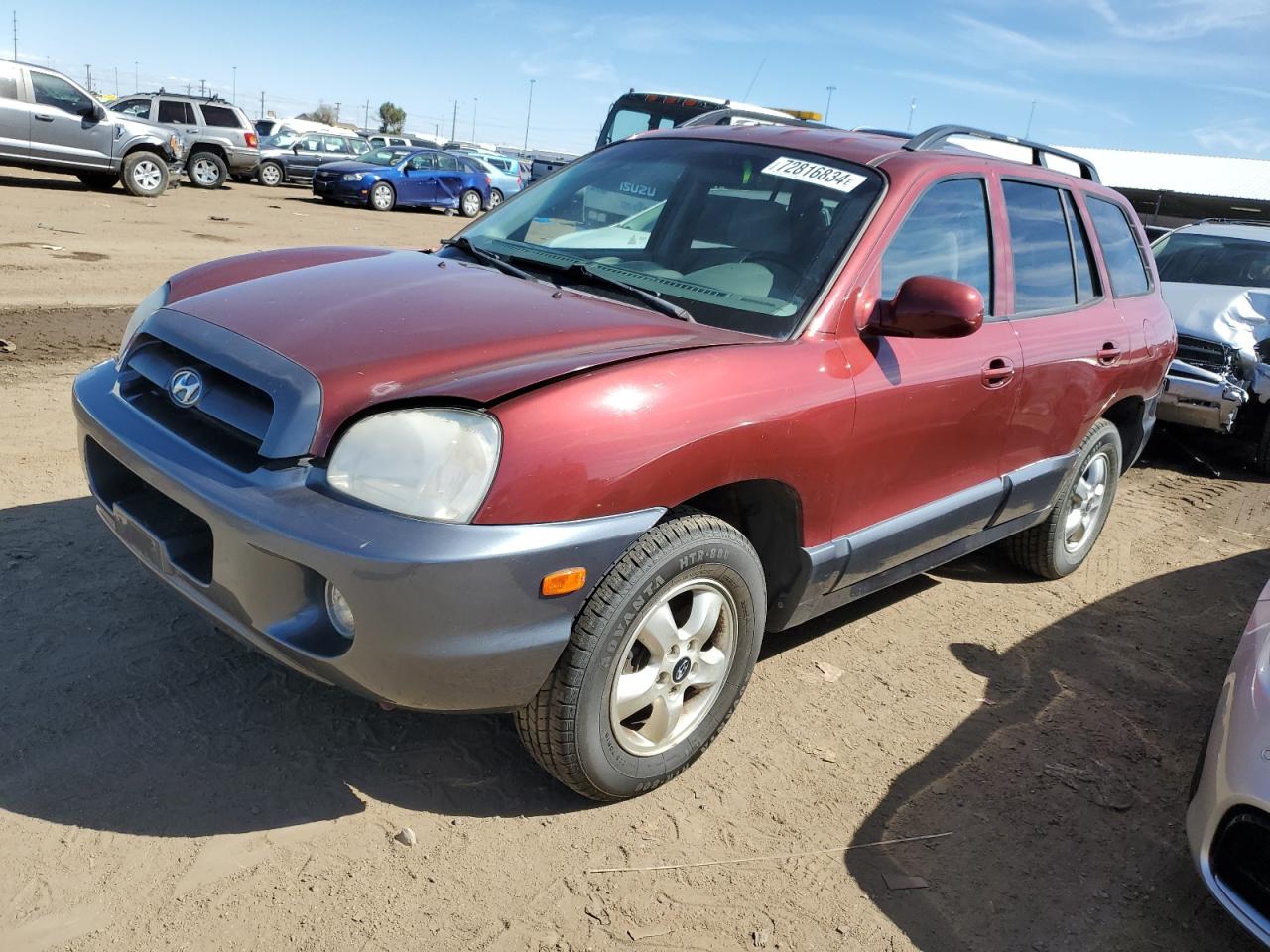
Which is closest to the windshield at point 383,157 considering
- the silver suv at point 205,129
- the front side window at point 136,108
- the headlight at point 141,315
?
the silver suv at point 205,129

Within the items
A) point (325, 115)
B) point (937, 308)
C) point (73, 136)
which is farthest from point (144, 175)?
point (325, 115)

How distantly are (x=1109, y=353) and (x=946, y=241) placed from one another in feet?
4.31

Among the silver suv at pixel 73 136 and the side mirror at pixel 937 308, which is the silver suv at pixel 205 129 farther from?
the side mirror at pixel 937 308

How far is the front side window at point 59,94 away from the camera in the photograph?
50.5 ft

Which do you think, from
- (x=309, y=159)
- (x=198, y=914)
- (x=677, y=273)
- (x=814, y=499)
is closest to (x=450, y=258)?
(x=677, y=273)

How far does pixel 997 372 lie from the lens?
12.0 feet

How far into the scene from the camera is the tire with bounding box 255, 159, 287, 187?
23359mm

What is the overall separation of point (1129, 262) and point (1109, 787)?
2.77 meters

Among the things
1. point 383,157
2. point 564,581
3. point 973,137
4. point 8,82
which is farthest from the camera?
point 383,157

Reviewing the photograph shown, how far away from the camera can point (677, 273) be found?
3.30 meters

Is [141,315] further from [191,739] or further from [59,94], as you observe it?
[59,94]

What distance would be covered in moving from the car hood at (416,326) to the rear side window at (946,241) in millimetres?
747

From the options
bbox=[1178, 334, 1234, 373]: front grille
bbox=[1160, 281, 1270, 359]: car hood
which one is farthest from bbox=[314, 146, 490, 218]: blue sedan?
bbox=[1178, 334, 1234, 373]: front grille

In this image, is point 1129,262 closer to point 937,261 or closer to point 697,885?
point 937,261
